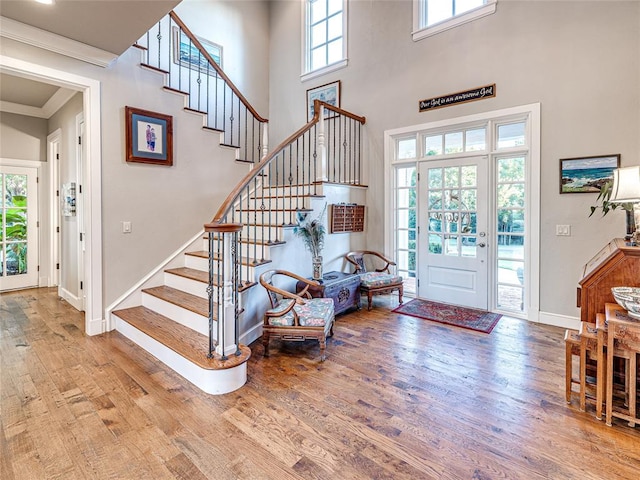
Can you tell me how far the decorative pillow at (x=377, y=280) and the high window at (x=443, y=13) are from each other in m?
3.35

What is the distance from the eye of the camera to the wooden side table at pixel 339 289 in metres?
3.66

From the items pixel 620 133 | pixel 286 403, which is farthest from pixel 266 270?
pixel 620 133

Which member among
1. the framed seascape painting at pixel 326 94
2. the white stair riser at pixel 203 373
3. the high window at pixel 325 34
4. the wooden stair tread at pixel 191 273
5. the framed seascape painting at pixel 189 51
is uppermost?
the high window at pixel 325 34

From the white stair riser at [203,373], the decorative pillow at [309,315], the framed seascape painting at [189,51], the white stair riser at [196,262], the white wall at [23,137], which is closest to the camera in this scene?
the white stair riser at [203,373]

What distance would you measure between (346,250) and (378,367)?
7.41 ft

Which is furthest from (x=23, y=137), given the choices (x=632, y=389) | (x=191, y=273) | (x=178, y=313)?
(x=632, y=389)

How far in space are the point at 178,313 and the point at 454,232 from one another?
357 cm

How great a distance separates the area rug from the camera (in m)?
3.74

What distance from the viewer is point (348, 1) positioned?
5.26m

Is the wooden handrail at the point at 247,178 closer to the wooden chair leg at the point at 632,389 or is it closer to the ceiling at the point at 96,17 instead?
the ceiling at the point at 96,17

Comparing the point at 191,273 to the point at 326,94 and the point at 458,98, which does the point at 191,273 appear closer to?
the point at 326,94

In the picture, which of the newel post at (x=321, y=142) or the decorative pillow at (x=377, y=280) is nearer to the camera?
the newel post at (x=321, y=142)

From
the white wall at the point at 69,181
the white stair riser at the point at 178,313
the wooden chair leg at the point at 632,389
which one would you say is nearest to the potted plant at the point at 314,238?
the white stair riser at the point at 178,313

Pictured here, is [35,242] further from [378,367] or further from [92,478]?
[378,367]
